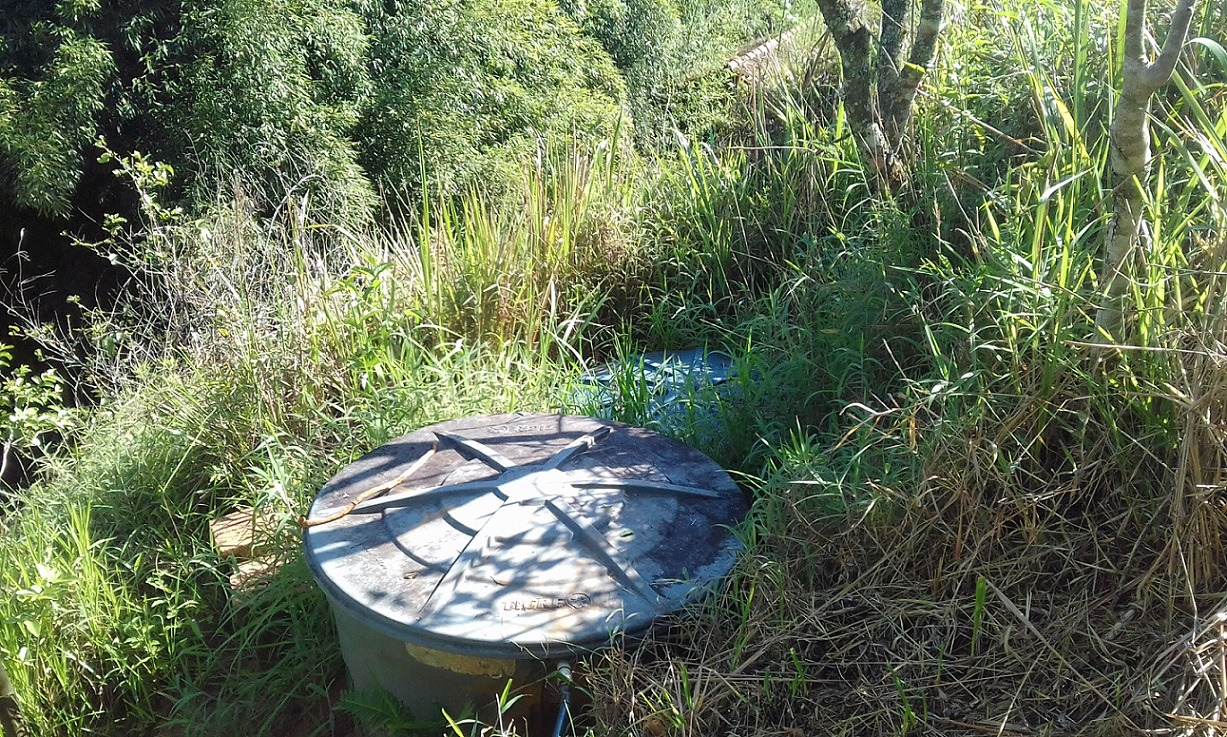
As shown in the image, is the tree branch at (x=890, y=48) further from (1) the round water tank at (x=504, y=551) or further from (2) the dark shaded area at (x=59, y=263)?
(2) the dark shaded area at (x=59, y=263)

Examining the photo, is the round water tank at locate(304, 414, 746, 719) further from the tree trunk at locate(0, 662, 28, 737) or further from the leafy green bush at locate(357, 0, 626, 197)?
the leafy green bush at locate(357, 0, 626, 197)

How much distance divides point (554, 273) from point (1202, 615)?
3.20 meters

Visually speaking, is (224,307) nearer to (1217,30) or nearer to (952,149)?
(952,149)

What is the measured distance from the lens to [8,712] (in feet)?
8.03

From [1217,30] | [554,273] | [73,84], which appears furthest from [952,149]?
[73,84]

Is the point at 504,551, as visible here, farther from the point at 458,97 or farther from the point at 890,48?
the point at 458,97

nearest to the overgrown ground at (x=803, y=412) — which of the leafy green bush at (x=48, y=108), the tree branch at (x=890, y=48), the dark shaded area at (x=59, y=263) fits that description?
the tree branch at (x=890, y=48)

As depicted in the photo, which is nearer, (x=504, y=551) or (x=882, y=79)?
(x=504, y=551)

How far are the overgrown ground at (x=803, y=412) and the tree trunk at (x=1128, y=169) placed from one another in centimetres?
6

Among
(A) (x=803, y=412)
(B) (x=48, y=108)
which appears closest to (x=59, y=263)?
(B) (x=48, y=108)

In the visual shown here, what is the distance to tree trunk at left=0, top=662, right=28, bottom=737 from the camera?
89.3 inches

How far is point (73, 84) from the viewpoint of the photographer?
234 inches

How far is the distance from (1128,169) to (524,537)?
5.55 ft

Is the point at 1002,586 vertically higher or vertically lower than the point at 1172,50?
lower
